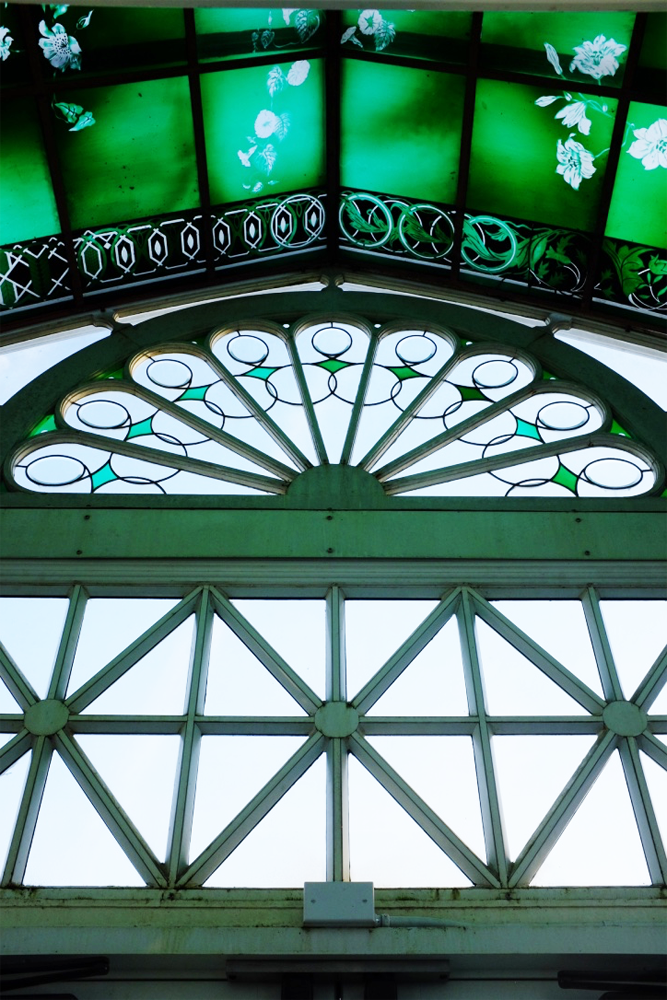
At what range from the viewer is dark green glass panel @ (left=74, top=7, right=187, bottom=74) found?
8.22 metres

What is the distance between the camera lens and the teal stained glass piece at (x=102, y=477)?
26.0ft

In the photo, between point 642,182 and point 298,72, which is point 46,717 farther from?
point 642,182

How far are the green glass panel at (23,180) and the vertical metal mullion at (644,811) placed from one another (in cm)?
579

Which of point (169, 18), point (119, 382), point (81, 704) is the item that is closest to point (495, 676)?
point (81, 704)

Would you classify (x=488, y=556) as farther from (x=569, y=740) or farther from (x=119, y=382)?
(x=119, y=382)

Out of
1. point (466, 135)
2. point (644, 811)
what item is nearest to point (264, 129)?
point (466, 135)

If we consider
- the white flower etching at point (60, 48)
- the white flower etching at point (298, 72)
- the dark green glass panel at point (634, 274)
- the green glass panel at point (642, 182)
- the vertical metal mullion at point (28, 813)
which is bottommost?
the vertical metal mullion at point (28, 813)

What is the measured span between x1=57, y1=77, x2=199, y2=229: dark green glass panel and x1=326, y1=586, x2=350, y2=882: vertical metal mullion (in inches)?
155

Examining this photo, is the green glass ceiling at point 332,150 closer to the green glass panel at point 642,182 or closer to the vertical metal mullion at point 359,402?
the green glass panel at point 642,182

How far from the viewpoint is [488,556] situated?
727 cm

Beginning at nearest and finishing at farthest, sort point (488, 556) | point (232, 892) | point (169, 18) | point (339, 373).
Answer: point (232, 892) < point (488, 556) < point (169, 18) < point (339, 373)

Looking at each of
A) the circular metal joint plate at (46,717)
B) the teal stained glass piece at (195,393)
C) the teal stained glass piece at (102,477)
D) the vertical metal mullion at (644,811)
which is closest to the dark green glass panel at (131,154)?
the teal stained glass piece at (195,393)

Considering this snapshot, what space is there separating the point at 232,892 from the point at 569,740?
2.00 metres

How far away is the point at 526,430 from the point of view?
331 inches
